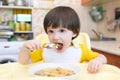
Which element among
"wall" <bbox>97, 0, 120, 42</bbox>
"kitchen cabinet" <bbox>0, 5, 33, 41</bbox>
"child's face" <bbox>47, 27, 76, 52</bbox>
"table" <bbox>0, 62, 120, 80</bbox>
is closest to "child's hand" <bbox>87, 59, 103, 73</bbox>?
"table" <bbox>0, 62, 120, 80</bbox>

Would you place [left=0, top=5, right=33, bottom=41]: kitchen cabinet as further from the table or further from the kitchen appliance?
the table

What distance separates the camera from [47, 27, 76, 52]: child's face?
1.00 metres

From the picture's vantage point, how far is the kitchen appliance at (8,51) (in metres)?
2.47

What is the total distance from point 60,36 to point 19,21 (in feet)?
6.68

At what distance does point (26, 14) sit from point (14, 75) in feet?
7.53

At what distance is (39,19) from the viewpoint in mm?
3012

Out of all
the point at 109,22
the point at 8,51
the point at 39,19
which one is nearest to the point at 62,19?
the point at 8,51

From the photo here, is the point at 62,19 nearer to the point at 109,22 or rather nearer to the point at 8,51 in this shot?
the point at 8,51

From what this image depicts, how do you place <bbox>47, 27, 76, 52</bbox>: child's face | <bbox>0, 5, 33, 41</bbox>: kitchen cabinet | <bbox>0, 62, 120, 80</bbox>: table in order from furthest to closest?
<bbox>0, 5, 33, 41</bbox>: kitchen cabinet
<bbox>47, 27, 76, 52</bbox>: child's face
<bbox>0, 62, 120, 80</bbox>: table

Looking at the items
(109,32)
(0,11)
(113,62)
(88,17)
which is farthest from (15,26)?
(113,62)

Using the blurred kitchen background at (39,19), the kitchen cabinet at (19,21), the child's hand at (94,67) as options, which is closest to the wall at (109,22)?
the blurred kitchen background at (39,19)

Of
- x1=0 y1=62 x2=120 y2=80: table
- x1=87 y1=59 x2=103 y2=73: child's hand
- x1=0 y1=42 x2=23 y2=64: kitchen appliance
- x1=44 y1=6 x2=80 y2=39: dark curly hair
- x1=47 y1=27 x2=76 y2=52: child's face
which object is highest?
x1=44 y1=6 x2=80 y2=39: dark curly hair

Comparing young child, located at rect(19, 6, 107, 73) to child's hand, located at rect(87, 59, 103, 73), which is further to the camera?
young child, located at rect(19, 6, 107, 73)

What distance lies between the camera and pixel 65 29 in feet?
3.54
